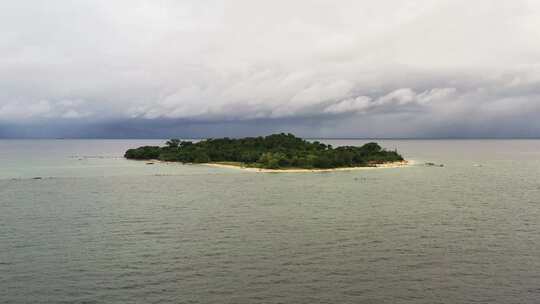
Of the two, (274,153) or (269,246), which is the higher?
(274,153)

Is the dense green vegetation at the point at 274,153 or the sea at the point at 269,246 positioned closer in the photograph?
the sea at the point at 269,246

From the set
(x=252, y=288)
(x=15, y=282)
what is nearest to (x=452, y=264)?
(x=252, y=288)

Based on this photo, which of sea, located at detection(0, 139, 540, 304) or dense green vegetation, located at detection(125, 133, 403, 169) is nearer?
sea, located at detection(0, 139, 540, 304)

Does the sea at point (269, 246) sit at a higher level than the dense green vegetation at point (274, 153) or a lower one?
lower

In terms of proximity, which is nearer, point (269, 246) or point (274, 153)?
point (269, 246)
